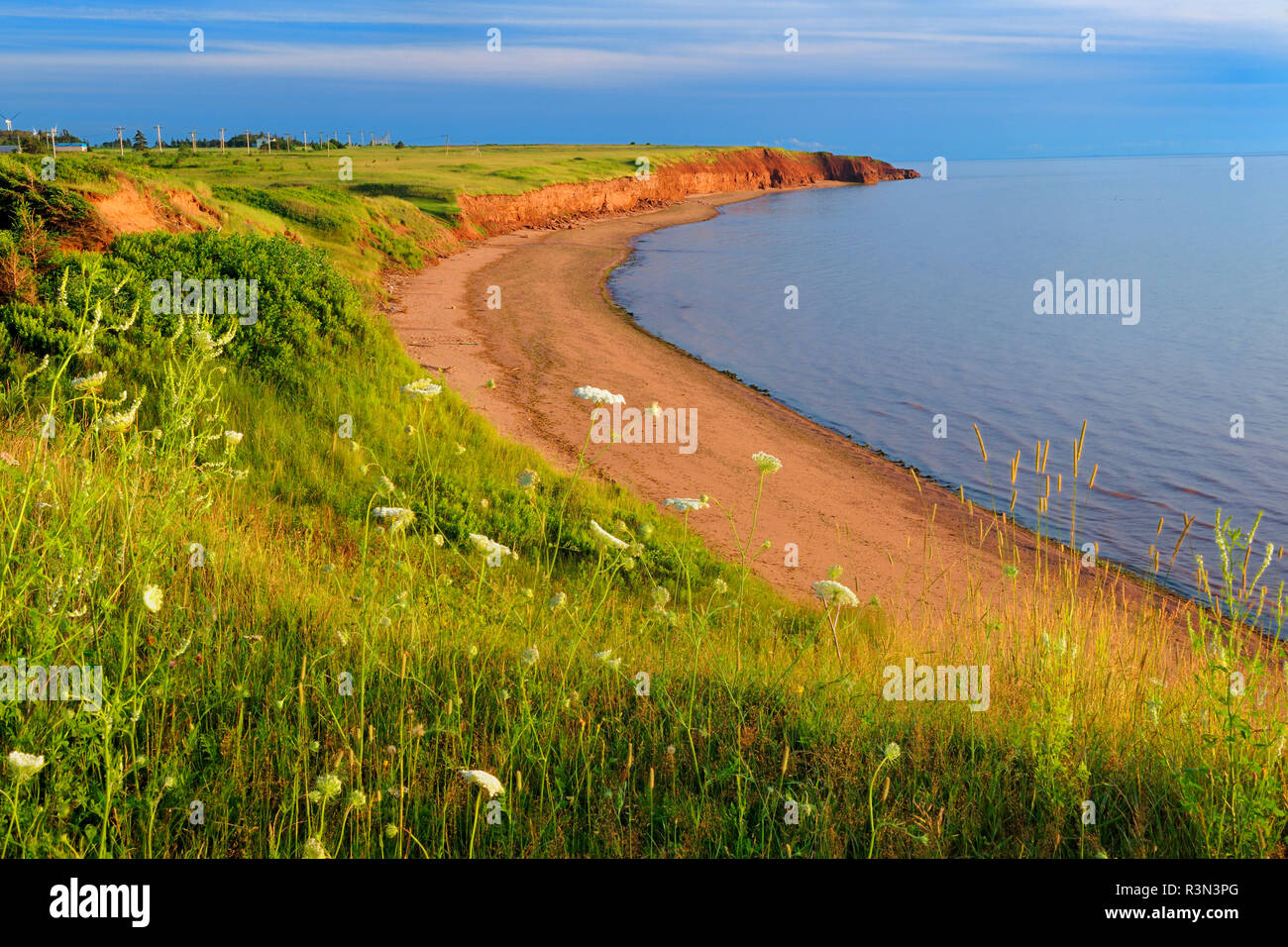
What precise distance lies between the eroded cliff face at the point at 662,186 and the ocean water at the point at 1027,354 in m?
6.82

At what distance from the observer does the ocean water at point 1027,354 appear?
16.5m

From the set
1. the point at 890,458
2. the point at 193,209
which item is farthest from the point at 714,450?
the point at 193,209

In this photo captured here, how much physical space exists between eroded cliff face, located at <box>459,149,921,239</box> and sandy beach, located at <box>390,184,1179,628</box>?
60.8ft

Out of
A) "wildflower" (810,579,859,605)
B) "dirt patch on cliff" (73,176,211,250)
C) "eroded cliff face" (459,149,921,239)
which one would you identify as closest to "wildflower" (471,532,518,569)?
"wildflower" (810,579,859,605)

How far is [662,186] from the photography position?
88.7 meters

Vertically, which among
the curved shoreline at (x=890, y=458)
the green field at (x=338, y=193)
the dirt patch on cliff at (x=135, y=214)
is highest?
the green field at (x=338, y=193)

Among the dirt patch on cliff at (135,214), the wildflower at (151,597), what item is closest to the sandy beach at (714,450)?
the wildflower at (151,597)

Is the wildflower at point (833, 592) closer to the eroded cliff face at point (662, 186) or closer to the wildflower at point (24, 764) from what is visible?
the wildflower at point (24, 764)

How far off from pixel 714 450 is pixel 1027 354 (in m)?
16.0

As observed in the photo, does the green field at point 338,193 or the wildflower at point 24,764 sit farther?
the green field at point 338,193

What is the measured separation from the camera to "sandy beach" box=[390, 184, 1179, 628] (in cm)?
1218

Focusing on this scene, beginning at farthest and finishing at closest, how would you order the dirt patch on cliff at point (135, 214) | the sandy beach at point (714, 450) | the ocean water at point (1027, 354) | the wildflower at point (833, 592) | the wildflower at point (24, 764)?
the ocean water at point (1027, 354)
the dirt patch on cliff at point (135, 214)
the sandy beach at point (714, 450)
the wildflower at point (833, 592)
the wildflower at point (24, 764)

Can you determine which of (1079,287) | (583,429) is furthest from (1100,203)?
(583,429)

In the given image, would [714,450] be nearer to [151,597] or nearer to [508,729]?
[508,729]
